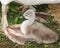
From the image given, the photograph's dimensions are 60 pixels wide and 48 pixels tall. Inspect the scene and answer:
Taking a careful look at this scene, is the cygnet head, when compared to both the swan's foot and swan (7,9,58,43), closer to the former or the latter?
swan (7,9,58,43)

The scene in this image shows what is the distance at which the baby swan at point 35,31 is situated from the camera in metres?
1.40

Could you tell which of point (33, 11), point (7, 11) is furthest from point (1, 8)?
point (33, 11)

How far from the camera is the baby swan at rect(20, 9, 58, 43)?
4.60 feet

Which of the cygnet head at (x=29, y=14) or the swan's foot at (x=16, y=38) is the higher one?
the cygnet head at (x=29, y=14)

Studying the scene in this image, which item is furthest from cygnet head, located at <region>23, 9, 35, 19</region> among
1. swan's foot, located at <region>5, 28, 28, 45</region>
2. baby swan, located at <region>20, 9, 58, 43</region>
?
swan's foot, located at <region>5, 28, 28, 45</region>

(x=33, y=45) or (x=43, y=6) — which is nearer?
(x=33, y=45)

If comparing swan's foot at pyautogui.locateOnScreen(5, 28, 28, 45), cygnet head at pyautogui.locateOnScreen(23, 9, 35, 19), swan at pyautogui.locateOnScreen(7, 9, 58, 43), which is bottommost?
swan's foot at pyautogui.locateOnScreen(5, 28, 28, 45)

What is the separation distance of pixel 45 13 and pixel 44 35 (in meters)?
0.14

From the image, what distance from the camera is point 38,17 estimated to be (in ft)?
4.82

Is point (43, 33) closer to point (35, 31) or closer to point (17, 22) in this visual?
point (35, 31)

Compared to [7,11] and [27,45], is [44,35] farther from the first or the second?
[7,11]

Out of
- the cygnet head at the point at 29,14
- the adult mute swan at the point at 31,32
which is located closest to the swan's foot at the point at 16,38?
the adult mute swan at the point at 31,32

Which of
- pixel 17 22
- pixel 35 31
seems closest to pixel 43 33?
pixel 35 31

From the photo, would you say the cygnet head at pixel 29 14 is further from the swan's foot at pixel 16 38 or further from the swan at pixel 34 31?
the swan's foot at pixel 16 38
